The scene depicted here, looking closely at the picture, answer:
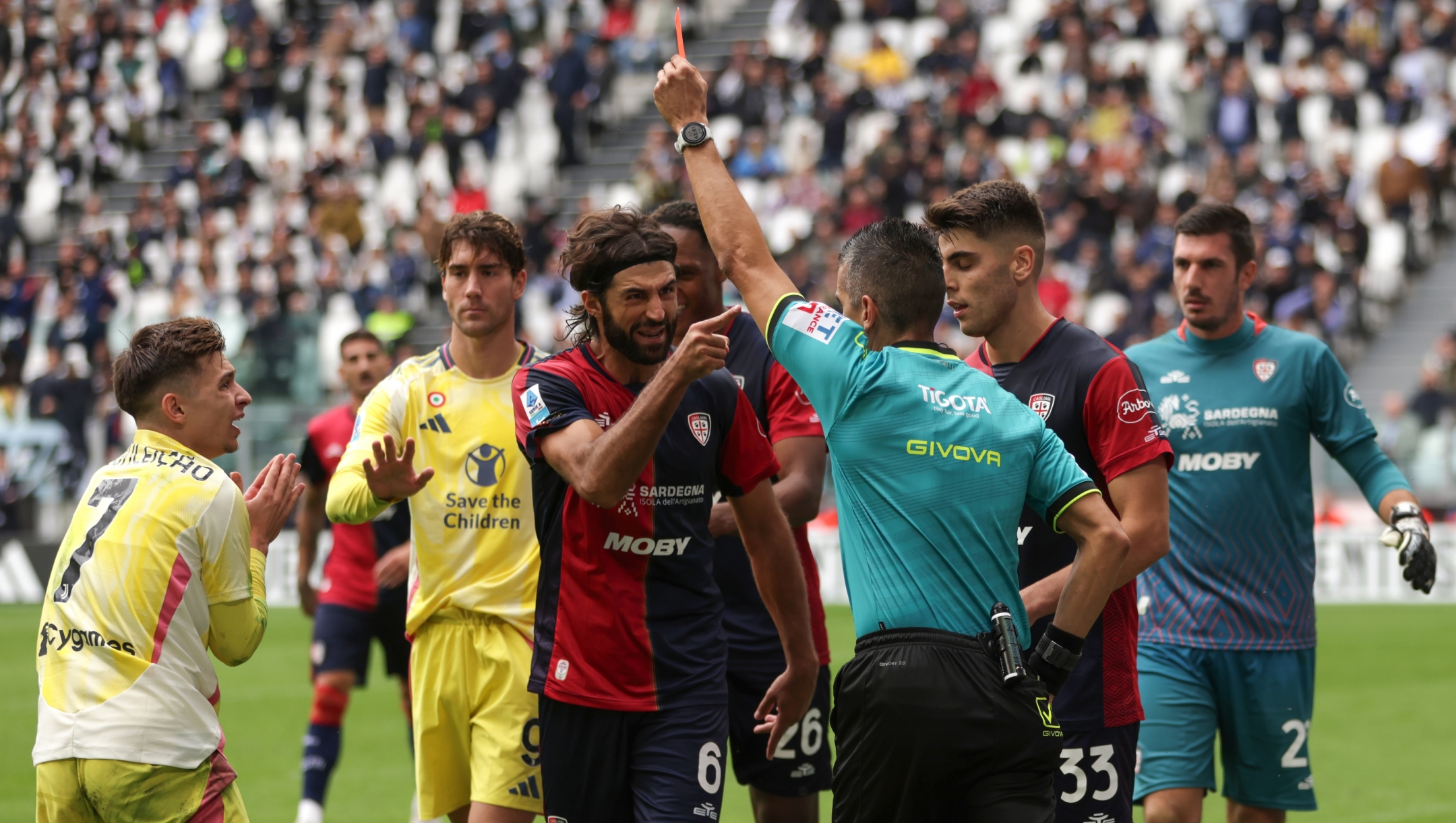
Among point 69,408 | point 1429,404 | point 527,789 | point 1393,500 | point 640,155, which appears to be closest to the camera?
point 527,789

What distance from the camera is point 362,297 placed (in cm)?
2483

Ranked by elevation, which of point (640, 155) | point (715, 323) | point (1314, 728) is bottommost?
point (1314, 728)

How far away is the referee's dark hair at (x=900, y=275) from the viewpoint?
4.18 m

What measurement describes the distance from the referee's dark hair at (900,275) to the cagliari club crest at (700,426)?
758mm

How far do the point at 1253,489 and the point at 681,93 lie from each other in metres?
2.93

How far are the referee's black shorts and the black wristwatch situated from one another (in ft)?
4.82

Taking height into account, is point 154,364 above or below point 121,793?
above

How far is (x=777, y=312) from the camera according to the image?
4160 millimetres

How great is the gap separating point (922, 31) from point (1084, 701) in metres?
22.8

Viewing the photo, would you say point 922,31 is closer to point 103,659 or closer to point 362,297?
point 362,297

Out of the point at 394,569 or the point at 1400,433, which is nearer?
the point at 394,569

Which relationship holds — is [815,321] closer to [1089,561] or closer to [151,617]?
[1089,561]

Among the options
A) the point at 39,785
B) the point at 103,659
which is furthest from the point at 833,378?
the point at 39,785

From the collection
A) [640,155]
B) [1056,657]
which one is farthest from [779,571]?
[640,155]
